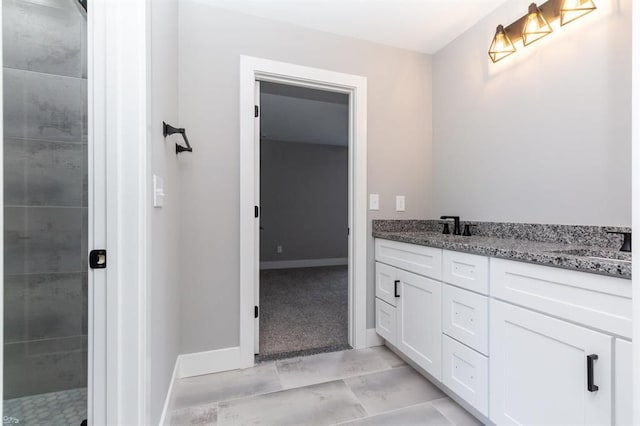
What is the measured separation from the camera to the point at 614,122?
1280 mm

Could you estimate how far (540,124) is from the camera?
158 centimetres

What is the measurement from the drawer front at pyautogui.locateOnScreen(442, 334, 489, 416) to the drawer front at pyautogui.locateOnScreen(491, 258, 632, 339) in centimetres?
34

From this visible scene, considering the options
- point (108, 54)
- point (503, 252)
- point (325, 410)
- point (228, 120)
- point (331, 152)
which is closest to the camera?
point (108, 54)

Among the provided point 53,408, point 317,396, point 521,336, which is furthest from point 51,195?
point 521,336

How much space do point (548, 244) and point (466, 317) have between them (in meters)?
0.58

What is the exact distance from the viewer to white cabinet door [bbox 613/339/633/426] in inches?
32.6

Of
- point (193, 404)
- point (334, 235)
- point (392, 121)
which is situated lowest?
point (193, 404)

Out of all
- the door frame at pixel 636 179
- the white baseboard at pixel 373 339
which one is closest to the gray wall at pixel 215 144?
the white baseboard at pixel 373 339

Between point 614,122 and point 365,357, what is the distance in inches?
74.7

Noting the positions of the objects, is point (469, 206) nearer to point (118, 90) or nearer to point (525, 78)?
point (525, 78)

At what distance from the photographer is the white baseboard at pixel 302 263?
506 centimetres

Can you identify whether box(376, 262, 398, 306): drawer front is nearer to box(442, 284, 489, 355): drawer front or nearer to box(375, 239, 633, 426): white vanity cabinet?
box(375, 239, 633, 426): white vanity cabinet

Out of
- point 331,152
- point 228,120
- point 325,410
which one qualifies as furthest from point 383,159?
point 331,152

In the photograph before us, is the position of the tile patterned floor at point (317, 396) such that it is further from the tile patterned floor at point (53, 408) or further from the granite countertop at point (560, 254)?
the granite countertop at point (560, 254)
